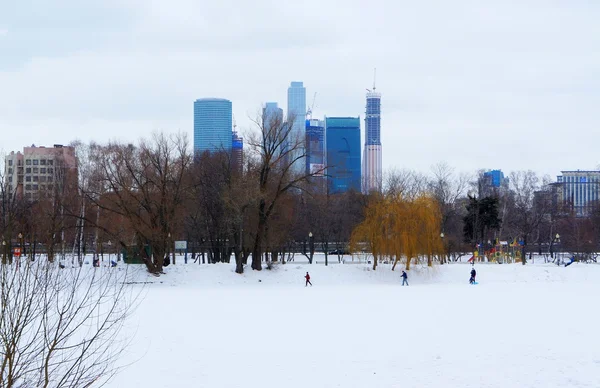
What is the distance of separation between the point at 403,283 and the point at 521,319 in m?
20.1

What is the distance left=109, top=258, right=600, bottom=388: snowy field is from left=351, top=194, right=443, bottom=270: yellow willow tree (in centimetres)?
782

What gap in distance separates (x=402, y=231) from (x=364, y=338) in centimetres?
2793

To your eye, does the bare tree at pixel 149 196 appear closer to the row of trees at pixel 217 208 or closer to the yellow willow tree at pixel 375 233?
the row of trees at pixel 217 208

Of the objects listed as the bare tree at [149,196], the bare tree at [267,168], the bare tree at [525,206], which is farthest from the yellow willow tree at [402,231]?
the bare tree at [525,206]

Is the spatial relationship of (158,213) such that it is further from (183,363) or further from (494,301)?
(183,363)

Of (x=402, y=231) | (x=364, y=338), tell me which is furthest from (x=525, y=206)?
(x=364, y=338)

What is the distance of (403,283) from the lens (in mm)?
45469

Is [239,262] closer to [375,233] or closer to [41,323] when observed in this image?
[375,233]

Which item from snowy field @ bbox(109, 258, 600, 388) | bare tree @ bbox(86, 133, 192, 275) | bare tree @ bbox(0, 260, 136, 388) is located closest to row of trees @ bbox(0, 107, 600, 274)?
bare tree @ bbox(86, 133, 192, 275)

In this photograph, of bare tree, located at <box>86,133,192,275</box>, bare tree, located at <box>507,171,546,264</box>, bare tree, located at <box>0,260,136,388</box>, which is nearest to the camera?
bare tree, located at <box>0,260,136,388</box>

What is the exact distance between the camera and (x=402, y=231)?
48.2m

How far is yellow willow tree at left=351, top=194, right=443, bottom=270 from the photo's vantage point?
4809cm

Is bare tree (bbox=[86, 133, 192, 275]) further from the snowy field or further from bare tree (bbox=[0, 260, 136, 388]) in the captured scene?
bare tree (bbox=[0, 260, 136, 388])

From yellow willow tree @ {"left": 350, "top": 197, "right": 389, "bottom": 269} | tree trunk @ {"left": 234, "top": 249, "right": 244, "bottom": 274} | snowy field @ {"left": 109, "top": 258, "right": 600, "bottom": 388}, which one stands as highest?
yellow willow tree @ {"left": 350, "top": 197, "right": 389, "bottom": 269}
